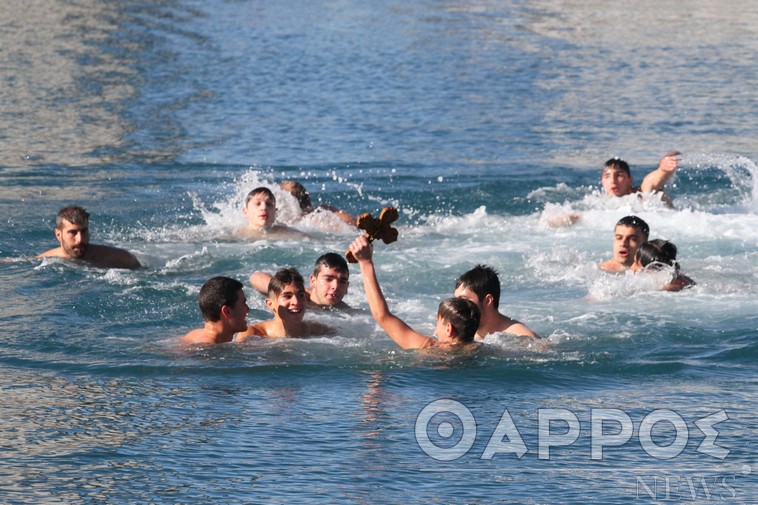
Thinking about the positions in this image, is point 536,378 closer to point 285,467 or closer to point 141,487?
point 285,467

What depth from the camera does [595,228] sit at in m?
14.8

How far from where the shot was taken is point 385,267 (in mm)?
13086

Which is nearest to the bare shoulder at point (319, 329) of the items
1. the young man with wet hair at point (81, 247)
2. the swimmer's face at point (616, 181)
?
the young man with wet hair at point (81, 247)

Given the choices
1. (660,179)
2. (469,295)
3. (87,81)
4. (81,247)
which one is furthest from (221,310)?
(87,81)

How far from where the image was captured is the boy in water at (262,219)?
13.9 m

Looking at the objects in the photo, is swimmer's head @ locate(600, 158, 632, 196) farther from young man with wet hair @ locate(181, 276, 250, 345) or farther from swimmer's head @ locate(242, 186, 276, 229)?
young man with wet hair @ locate(181, 276, 250, 345)

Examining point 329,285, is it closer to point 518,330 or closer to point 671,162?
point 518,330

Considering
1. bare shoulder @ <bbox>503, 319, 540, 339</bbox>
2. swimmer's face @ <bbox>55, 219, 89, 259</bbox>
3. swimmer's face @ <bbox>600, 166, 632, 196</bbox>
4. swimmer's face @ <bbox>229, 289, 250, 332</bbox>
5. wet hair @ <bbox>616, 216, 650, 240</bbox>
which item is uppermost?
swimmer's face @ <bbox>600, 166, 632, 196</bbox>

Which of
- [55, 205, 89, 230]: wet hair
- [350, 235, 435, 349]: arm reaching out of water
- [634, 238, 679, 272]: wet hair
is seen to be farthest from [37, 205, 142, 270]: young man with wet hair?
[634, 238, 679, 272]: wet hair

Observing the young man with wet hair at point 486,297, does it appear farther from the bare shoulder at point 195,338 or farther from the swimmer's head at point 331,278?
the bare shoulder at point 195,338

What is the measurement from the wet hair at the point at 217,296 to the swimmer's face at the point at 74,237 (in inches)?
121

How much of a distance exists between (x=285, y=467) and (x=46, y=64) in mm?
21093

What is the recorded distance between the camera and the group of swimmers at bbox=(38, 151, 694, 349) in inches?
359

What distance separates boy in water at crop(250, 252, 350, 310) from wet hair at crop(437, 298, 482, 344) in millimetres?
1391
